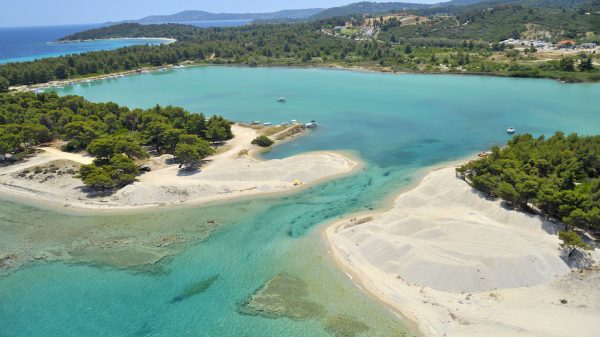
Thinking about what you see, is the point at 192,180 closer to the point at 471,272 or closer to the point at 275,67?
the point at 471,272

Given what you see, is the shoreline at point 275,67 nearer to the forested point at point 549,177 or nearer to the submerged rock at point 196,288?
the forested point at point 549,177

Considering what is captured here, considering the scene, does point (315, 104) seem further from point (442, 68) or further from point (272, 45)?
point (272, 45)

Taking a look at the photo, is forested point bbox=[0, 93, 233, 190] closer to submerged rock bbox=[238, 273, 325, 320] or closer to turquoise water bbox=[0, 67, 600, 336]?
turquoise water bbox=[0, 67, 600, 336]

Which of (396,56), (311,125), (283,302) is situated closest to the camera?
(283,302)

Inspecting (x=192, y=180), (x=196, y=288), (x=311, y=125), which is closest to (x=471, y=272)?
(x=196, y=288)

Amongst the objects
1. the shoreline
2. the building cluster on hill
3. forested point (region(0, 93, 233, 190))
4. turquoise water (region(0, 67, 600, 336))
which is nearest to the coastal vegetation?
turquoise water (region(0, 67, 600, 336))

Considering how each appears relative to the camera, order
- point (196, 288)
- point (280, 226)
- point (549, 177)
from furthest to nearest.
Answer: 1. point (280, 226)
2. point (549, 177)
3. point (196, 288)

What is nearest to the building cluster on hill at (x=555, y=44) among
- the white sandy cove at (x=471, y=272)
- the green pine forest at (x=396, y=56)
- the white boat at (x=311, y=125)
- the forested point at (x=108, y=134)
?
the green pine forest at (x=396, y=56)
